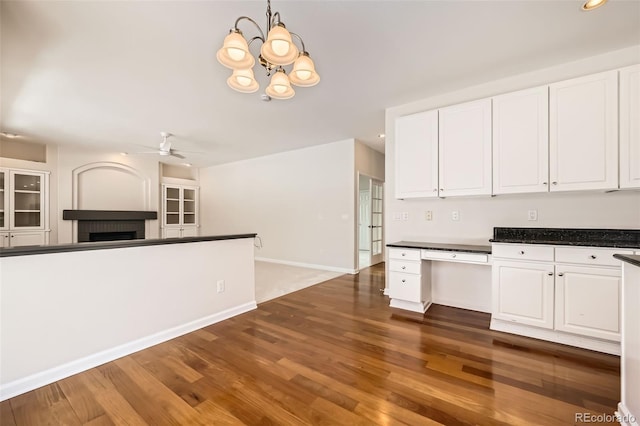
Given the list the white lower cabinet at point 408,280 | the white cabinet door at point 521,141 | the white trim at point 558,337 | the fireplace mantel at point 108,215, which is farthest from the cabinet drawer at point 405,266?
the fireplace mantel at point 108,215

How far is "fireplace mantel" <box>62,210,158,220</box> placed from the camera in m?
5.49

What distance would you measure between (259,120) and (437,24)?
9.30 ft

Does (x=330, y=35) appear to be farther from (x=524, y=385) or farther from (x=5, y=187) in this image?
(x=5, y=187)

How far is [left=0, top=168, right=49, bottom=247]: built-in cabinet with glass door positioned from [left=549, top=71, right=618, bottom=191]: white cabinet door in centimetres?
846

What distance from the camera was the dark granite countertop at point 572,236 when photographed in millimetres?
2314

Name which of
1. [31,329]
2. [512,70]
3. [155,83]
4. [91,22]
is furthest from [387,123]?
[31,329]

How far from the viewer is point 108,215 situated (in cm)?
595

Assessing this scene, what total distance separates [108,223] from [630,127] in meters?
8.61

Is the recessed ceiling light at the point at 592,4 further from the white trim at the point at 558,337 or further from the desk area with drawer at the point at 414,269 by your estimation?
the white trim at the point at 558,337

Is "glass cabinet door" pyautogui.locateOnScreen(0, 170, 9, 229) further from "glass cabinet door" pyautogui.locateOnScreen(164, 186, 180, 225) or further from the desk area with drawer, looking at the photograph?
the desk area with drawer

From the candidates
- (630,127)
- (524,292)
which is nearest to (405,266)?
(524,292)

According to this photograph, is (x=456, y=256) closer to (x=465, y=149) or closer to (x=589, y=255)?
(x=589, y=255)

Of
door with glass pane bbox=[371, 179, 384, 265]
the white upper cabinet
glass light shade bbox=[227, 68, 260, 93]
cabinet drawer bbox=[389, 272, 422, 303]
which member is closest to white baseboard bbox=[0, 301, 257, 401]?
cabinet drawer bbox=[389, 272, 422, 303]

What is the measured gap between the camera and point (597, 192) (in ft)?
8.15
